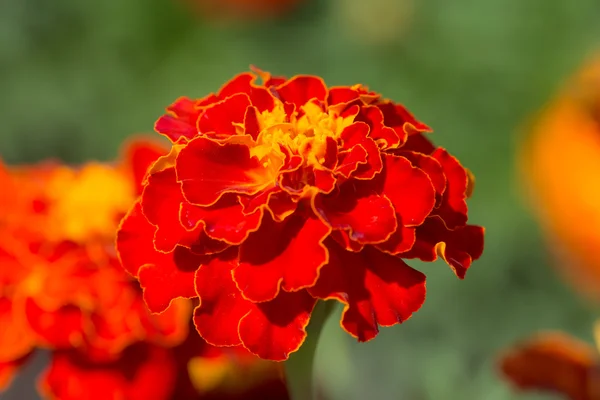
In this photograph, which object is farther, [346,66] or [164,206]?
[346,66]

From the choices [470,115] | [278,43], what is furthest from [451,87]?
[278,43]

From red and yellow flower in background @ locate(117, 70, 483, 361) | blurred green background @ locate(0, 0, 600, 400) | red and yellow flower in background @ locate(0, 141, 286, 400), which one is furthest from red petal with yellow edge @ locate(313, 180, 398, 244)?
blurred green background @ locate(0, 0, 600, 400)

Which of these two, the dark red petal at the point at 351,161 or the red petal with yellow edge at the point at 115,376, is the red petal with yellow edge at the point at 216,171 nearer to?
the dark red petal at the point at 351,161

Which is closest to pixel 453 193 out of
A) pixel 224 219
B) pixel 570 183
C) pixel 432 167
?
pixel 432 167

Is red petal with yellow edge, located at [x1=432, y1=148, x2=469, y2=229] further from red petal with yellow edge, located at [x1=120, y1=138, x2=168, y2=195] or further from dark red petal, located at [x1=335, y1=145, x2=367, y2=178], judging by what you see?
red petal with yellow edge, located at [x1=120, y1=138, x2=168, y2=195]

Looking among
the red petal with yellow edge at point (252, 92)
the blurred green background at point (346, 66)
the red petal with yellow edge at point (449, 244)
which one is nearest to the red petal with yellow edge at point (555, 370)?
the red petal with yellow edge at point (449, 244)

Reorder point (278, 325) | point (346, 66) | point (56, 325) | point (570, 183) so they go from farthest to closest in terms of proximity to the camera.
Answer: point (346, 66) < point (570, 183) < point (56, 325) < point (278, 325)

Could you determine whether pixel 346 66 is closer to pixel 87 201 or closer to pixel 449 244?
pixel 87 201
